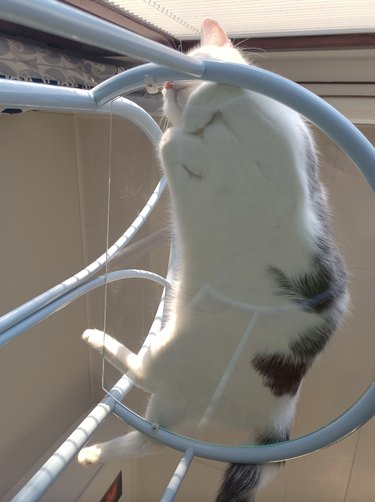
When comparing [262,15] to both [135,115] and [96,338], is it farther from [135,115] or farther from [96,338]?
[96,338]

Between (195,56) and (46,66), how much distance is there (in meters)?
0.88

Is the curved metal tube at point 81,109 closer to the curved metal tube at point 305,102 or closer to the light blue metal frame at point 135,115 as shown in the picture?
the light blue metal frame at point 135,115

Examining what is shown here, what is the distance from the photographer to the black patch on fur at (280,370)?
0.63m

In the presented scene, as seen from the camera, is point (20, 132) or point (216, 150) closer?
point (216, 150)

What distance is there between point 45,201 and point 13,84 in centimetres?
125

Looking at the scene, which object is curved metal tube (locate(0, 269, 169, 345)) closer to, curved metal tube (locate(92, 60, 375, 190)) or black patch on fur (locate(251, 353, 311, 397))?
black patch on fur (locate(251, 353, 311, 397))

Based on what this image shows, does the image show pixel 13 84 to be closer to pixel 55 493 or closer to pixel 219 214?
pixel 219 214

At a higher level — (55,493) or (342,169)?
(342,169)

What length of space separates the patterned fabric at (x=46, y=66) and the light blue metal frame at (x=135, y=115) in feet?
2.01

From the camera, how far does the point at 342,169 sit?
53 centimetres

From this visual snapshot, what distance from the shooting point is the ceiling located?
1.04 meters

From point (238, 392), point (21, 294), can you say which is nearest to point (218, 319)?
point (238, 392)

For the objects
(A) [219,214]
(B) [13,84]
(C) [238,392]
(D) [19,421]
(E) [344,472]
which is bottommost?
(E) [344,472]

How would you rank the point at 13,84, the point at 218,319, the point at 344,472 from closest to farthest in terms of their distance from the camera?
the point at 13,84, the point at 218,319, the point at 344,472
